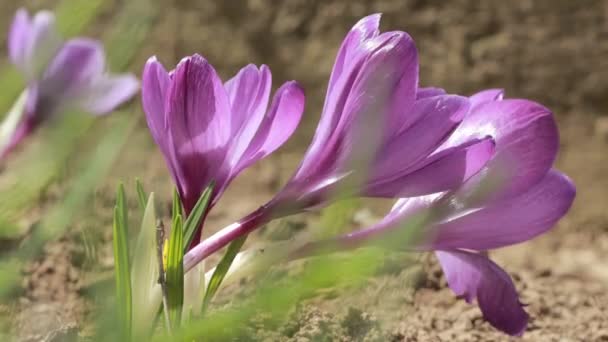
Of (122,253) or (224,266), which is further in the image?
(224,266)

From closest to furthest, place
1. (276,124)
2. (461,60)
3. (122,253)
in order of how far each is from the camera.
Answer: (122,253)
(276,124)
(461,60)

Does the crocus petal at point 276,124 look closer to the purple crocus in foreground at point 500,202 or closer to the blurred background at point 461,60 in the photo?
the purple crocus in foreground at point 500,202

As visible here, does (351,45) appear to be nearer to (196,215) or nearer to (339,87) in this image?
(339,87)

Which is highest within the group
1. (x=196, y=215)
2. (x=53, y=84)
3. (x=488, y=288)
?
(x=53, y=84)

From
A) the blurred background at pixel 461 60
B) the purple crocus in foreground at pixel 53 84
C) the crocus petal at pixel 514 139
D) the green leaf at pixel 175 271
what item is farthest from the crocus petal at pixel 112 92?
the blurred background at pixel 461 60

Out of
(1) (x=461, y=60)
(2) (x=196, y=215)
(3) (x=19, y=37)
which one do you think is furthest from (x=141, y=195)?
(1) (x=461, y=60)

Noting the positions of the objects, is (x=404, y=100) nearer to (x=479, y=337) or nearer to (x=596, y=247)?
(x=479, y=337)
